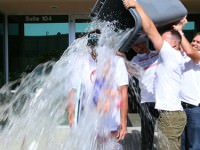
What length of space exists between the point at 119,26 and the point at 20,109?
1.76 metres

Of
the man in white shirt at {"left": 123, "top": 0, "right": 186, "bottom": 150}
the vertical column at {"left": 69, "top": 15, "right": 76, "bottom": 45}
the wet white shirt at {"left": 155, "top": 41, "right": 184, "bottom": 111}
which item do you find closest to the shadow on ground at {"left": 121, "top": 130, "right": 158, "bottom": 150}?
the man in white shirt at {"left": 123, "top": 0, "right": 186, "bottom": 150}

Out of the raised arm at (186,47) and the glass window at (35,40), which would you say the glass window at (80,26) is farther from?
the raised arm at (186,47)

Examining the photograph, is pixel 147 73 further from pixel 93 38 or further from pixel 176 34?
pixel 93 38

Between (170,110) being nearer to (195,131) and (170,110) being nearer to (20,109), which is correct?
(195,131)

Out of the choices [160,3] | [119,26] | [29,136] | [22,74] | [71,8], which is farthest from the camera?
[22,74]

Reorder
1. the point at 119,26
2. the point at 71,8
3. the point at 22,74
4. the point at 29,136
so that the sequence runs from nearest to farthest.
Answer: the point at 119,26, the point at 29,136, the point at 71,8, the point at 22,74

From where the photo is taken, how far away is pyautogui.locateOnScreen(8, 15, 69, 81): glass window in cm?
1144

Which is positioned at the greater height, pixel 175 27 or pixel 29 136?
pixel 175 27

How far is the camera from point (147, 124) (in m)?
4.94

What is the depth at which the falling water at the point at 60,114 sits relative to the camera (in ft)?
Result: 13.2

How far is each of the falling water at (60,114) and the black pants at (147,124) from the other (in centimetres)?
78

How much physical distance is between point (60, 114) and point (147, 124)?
0.98 meters

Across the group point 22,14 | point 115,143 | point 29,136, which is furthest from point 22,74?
point 115,143

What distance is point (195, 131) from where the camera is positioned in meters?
4.60
